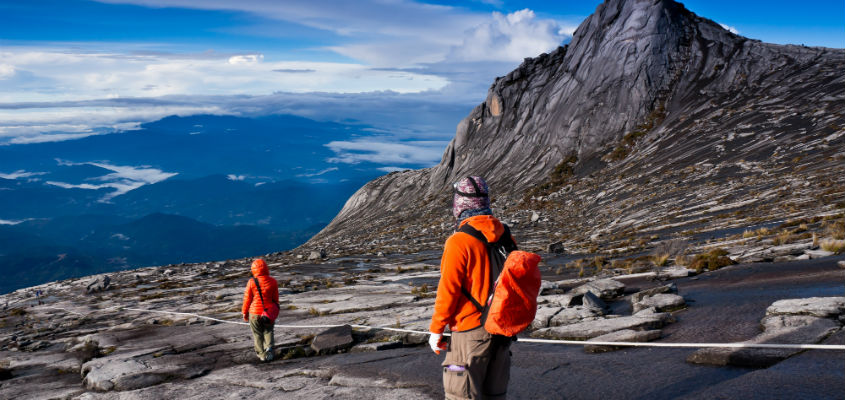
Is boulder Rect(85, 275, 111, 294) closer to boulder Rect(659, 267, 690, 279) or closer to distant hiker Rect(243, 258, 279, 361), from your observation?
distant hiker Rect(243, 258, 279, 361)

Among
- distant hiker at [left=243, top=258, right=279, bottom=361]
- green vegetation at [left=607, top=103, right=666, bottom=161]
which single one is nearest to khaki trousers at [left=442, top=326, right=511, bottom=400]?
distant hiker at [left=243, top=258, right=279, bottom=361]

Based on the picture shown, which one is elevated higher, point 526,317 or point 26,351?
point 526,317

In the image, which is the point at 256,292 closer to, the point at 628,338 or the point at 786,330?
the point at 628,338

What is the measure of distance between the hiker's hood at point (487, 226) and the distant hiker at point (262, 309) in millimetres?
8304

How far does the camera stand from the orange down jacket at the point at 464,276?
18.3ft

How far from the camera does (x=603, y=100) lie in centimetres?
7025

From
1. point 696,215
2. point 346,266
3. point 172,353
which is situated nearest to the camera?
point 172,353

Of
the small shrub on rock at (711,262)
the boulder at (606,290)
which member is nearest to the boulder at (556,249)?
the small shrub on rock at (711,262)

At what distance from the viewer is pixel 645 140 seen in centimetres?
5988

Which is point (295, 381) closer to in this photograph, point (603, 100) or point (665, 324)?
point (665, 324)

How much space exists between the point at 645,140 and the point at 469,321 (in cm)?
6050

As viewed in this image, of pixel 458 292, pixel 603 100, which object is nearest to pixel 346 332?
pixel 458 292

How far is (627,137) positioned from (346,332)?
Result: 57307 millimetres

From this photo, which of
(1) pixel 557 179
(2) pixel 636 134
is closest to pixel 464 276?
(1) pixel 557 179
